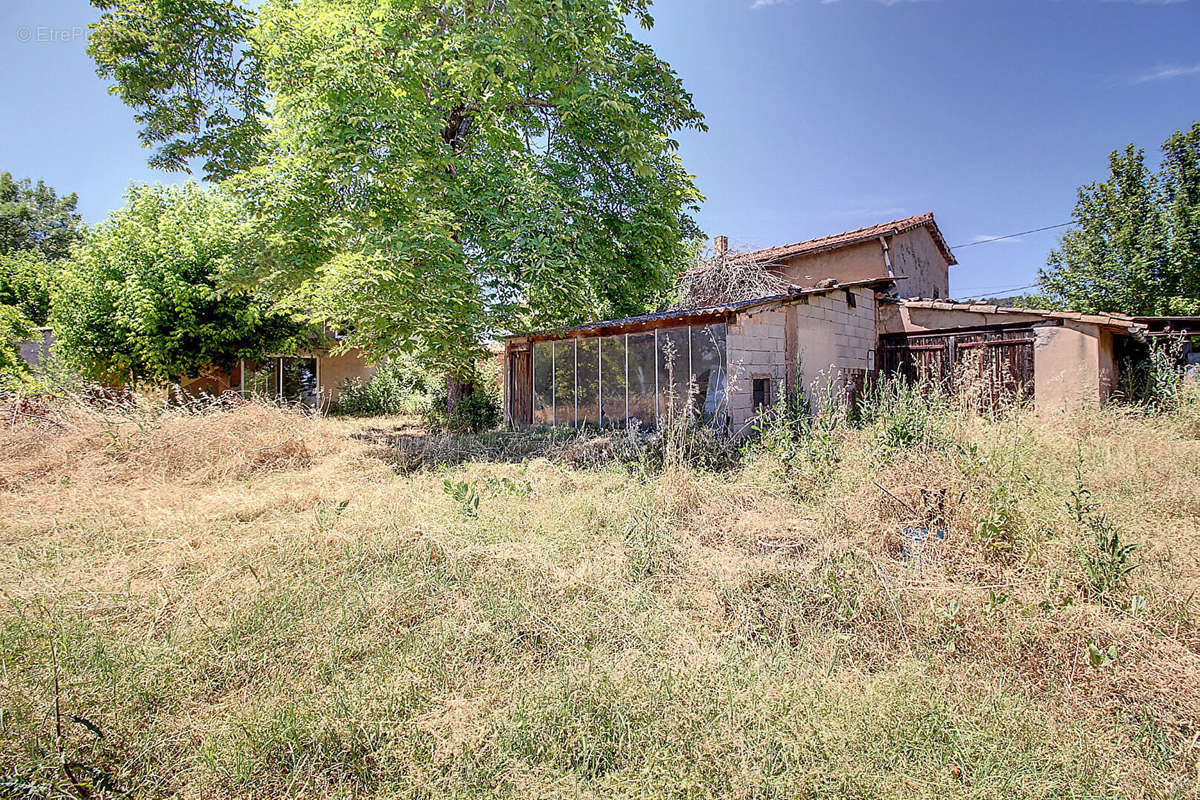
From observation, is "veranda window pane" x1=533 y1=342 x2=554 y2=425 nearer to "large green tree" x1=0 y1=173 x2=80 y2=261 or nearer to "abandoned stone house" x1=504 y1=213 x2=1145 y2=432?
"abandoned stone house" x1=504 y1=213 x2=1145 y2=432

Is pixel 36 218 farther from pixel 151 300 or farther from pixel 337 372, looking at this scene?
pixel 151 300

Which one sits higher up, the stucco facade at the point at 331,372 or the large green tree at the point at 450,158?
the large green tree at the point at 450,158

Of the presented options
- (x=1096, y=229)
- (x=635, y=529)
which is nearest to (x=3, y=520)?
(x=635, y=529)

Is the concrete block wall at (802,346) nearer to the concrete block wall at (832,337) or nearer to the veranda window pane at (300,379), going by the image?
the concrete block wall at (832,337)

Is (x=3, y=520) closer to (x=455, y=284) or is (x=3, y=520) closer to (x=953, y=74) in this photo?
(x=455, y=284)

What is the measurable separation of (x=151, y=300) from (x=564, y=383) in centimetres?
961

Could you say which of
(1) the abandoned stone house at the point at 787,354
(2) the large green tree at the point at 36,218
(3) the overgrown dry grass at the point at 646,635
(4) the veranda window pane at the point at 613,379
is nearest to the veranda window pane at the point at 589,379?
(1) the abandoned stone house at the point at 787,354

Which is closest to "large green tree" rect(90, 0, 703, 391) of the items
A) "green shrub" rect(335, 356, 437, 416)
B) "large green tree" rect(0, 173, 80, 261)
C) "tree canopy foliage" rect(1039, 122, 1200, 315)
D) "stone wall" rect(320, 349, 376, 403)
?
"green shrub" rect(335, 356, 437, 416)

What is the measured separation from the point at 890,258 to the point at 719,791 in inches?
586

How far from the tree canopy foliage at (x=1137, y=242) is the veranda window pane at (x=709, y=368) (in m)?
15.3

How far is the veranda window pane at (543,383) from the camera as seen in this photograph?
1084 cm

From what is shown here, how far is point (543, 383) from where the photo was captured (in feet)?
36.2

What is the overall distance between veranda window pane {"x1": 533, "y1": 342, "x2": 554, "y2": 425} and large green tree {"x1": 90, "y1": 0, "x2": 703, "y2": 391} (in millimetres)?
1444

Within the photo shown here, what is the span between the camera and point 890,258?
45.3ft
